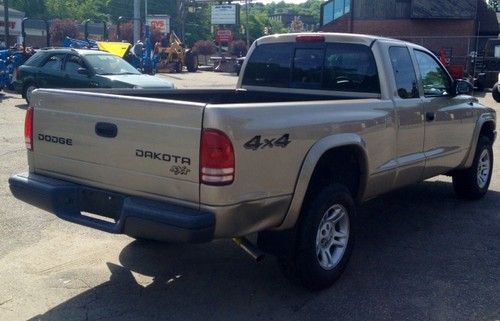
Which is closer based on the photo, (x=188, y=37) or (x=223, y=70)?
(x=223, y=70)

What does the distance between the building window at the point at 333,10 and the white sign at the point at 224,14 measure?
50.1 ft

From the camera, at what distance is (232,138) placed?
12.2 ft

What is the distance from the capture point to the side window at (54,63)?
15730 millimetres

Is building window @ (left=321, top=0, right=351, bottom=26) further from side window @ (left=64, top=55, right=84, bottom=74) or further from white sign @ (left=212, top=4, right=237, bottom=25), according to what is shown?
side window @ (left=64, top=55, right=84, bottom=74)

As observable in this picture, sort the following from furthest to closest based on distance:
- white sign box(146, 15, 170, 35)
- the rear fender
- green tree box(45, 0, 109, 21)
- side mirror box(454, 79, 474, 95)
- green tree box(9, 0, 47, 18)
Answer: green tree box(45, 0, 109, 21) → green tree box(9, 0, 47, 18) → white sign box(146, 15, 170, 35) → the rear fender → side mirror box(454, 79, 474, 95)

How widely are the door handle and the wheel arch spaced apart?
1273 millimetres

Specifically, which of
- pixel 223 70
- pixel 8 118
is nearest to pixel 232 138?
pixel 8 118

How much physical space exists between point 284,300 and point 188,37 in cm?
7637

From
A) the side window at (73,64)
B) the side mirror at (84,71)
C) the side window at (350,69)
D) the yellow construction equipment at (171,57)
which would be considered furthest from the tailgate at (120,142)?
the yellow construction equipment at (171,57)

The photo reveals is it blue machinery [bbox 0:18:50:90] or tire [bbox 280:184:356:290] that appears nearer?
tire [bbox 280:184:356:290]

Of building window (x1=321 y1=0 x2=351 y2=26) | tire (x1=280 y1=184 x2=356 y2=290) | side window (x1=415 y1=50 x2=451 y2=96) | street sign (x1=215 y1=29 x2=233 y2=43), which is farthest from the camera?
street sign (x1=215 y1=29 x2=233 y2=43)

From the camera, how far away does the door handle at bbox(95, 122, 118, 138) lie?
13.6 ft

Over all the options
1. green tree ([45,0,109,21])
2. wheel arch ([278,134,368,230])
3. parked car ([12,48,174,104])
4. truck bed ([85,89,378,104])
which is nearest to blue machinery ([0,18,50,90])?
parked car ([12,48,174,104])

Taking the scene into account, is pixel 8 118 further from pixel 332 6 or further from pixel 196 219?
pixel 332 6
